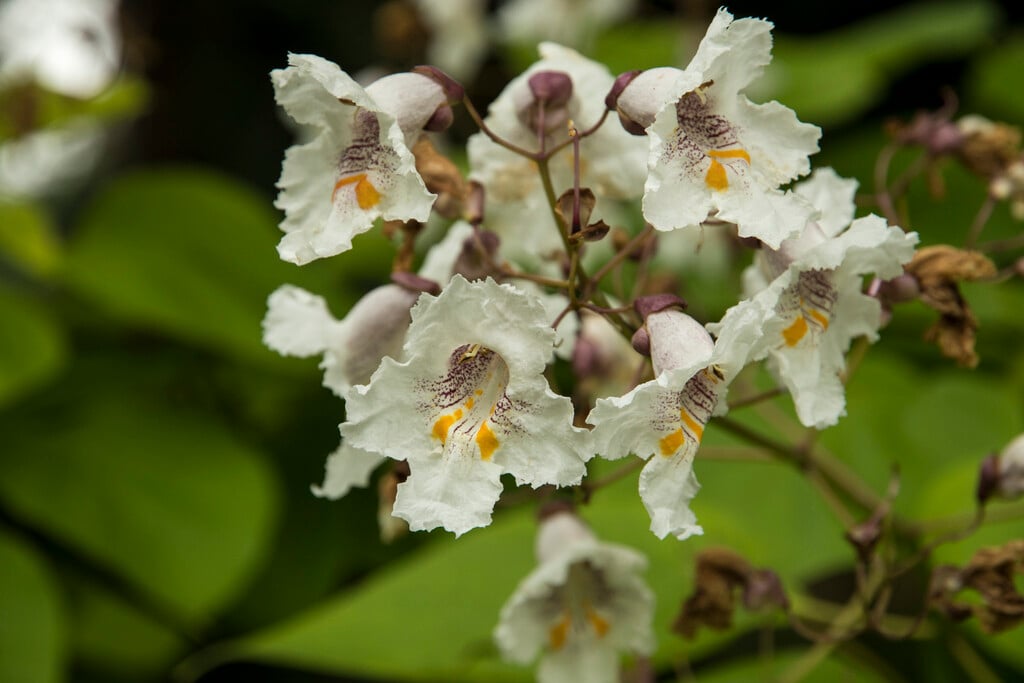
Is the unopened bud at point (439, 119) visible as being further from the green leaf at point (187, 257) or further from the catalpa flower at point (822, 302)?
the green leaf at point (187, 257)

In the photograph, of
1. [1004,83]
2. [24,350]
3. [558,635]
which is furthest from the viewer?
[1004,83]

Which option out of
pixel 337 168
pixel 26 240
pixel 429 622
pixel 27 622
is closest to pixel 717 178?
pixel 337 168

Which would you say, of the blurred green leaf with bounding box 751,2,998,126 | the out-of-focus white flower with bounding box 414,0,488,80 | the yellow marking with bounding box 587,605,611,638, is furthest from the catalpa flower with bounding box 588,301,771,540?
the out-of-focus white flower with bounding box 414,0,488,80

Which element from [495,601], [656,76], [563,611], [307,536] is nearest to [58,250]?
[307,536]

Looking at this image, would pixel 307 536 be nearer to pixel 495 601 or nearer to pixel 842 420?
pixel 495 601

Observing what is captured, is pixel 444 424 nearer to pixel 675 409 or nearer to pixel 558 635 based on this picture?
pixel 675 409

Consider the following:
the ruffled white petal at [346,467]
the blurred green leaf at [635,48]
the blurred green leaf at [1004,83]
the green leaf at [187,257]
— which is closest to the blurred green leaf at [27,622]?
the green leaf at [187,257]

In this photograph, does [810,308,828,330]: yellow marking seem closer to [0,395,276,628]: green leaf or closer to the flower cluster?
the flower cluster

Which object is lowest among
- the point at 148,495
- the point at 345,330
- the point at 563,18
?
the point at 148,495
